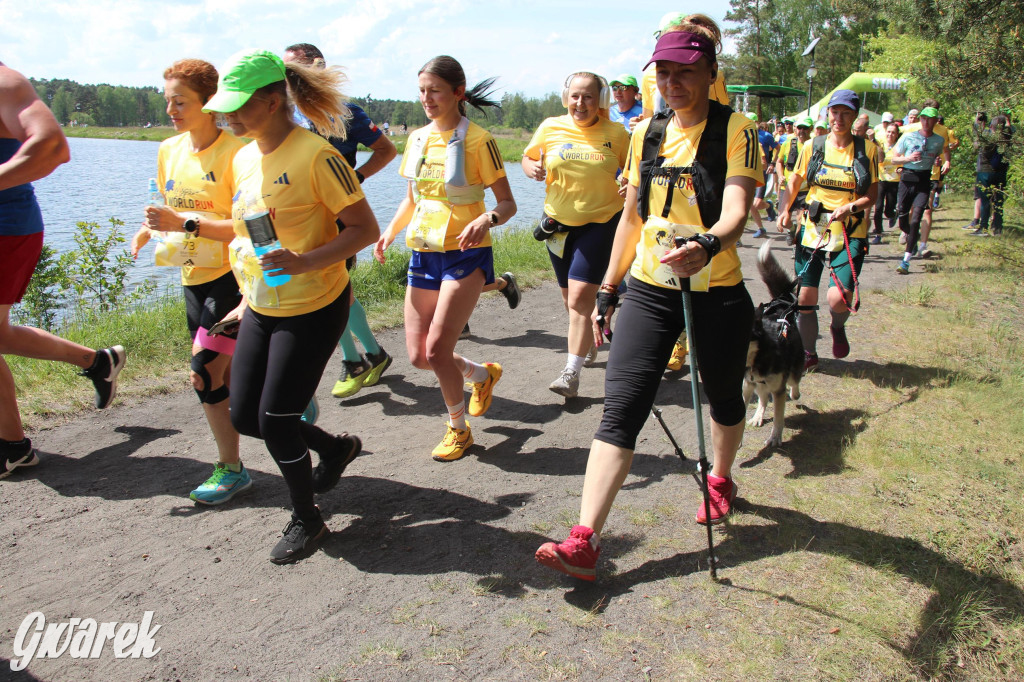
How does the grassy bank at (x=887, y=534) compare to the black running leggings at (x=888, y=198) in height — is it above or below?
below

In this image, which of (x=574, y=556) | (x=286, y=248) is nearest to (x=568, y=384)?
(x=574, y=556)

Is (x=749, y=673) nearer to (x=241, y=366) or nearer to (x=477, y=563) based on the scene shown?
(x=477, y=563)

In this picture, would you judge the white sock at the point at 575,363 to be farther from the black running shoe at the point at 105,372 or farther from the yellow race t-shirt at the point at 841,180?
the black running shoe at the point at 105,372

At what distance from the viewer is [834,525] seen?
144 inches

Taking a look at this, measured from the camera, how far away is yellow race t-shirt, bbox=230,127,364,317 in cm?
317

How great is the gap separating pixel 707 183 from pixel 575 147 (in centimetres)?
241

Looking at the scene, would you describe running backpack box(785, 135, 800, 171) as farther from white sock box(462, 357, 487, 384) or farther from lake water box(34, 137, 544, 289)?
white sock box(462, 357, 487, 384)

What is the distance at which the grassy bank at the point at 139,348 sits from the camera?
523 cm

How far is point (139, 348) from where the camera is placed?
6281 millimetres

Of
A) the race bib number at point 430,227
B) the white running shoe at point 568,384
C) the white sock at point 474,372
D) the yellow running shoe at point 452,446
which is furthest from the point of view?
the white running shoe at point 568,384

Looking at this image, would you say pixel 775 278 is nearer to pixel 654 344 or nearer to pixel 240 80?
pixel 654 344

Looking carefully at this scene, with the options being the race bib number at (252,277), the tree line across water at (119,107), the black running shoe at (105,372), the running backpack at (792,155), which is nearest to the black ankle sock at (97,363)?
the black running shoe at (105,372)

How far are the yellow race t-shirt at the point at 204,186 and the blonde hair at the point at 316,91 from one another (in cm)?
59

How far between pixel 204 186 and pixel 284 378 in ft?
4.15
